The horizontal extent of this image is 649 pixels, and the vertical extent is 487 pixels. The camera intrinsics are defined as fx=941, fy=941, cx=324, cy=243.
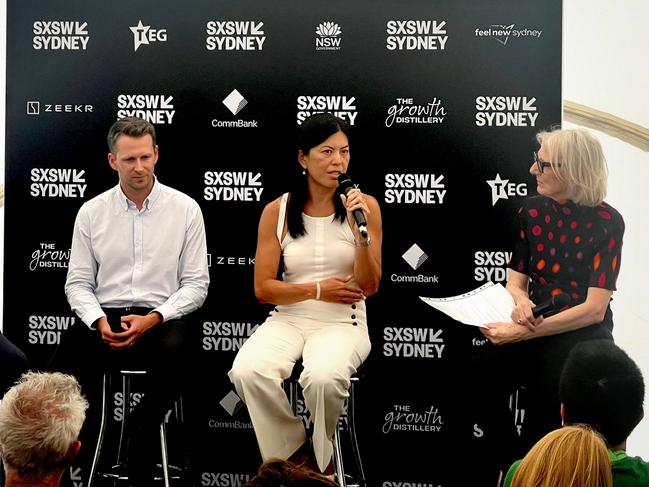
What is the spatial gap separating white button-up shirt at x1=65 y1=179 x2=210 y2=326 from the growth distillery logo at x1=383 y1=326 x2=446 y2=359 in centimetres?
101

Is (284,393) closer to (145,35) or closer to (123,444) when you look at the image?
(123,444)

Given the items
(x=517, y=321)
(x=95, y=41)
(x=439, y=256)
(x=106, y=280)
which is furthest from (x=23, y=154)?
(x=517, y=321)

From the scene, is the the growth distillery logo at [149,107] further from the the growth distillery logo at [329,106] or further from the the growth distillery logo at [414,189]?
the the growth distillery logo at [414,189]

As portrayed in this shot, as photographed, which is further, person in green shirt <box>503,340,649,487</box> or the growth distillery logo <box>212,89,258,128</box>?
the growth distillery logo <box>212,89,258,128</box>

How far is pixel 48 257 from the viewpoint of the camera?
194 inches

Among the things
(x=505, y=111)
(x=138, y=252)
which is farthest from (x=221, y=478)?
(x=505, y=111)

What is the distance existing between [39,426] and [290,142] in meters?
2.65

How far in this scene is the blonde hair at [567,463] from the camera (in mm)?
2018

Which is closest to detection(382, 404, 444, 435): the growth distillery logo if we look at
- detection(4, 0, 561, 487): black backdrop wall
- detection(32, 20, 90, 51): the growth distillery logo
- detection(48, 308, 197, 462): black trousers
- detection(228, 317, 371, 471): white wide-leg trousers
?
detection(4, 0, 561, 487): black backdrop wall

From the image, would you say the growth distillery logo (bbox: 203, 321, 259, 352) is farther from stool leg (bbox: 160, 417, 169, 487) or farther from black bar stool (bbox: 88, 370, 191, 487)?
stool leg (bbox: 160, 417, 169, 487)

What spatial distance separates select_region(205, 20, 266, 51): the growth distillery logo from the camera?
480 centimetres

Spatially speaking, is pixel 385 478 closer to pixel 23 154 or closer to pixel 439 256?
pixel 439 256

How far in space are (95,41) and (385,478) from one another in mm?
2708

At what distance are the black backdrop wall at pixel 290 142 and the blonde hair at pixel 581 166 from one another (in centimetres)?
33
